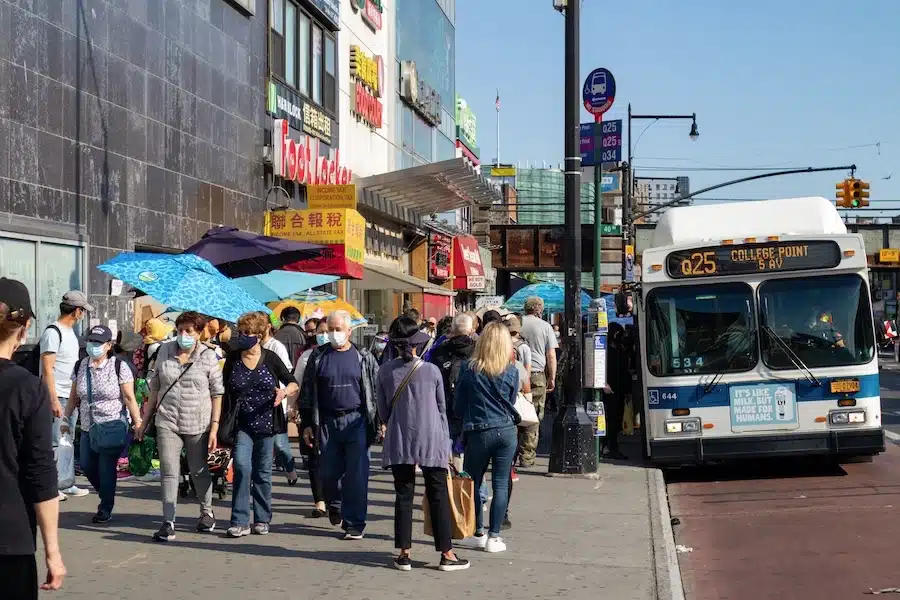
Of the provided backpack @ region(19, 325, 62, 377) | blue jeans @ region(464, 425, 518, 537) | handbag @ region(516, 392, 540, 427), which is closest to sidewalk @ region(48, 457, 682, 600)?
blue jeans @ region(464, 425, 518, 537)

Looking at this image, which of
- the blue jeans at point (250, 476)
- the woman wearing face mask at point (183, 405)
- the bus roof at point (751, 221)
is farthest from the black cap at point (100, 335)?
the bus roof at point (751, 221)

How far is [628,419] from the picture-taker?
61.9 feet

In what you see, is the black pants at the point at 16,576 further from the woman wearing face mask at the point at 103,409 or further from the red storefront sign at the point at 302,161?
the red storefront sign at the point at 302,161

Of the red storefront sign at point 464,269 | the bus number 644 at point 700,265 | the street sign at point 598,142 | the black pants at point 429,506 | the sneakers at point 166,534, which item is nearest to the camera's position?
the black pants at point 429,506

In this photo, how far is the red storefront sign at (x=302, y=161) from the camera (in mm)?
23469

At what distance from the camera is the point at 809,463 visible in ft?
54.1

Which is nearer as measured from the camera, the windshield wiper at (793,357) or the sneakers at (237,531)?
the sneakers at (237,531)

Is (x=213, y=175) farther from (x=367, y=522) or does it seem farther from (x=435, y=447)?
(x=435, y=447)

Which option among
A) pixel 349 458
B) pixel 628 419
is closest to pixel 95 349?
pixel 349 458

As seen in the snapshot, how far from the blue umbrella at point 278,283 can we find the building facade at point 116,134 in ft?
5.77

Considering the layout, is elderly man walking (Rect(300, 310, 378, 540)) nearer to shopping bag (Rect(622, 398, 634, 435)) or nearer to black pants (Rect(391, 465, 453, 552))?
black pants (Rect(391, 465, 453, 552))

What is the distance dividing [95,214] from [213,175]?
444cm

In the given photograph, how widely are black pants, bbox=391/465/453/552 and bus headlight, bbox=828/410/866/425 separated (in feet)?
23.0

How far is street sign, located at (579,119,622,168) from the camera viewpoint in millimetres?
15602
